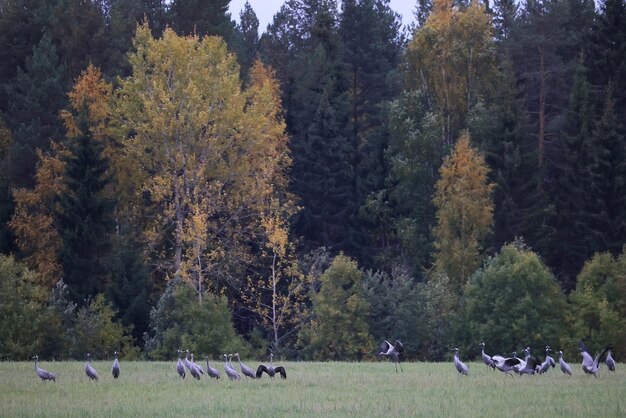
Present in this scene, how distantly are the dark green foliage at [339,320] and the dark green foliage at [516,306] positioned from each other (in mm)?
4980

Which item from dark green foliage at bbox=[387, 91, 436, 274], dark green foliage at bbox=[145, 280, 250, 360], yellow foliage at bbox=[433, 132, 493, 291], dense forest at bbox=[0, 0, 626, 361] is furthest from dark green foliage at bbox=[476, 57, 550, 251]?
dark green foliage at bbox=[145, 280, 250, 360]

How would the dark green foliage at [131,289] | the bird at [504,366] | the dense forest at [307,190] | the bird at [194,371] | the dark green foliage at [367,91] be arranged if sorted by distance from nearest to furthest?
the bird at [194,371]
the bird at [504,366]
the dense forest at [307,190]
the dark green foliage at [131,289]
the dark green foliage at [367,91]

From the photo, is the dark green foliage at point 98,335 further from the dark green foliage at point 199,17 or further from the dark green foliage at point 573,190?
the dark green foliage at point 573,190

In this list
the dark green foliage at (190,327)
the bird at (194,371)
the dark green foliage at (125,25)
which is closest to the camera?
the bird at (194,371)

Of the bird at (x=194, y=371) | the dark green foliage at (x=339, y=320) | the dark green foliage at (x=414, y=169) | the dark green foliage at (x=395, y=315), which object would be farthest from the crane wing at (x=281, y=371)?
the dark green foliage at (x=414, y=169)

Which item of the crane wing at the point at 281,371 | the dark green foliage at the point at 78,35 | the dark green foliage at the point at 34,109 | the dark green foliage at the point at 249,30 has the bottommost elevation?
the crane wing at the point at 281,371

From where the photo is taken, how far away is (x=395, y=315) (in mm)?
54188

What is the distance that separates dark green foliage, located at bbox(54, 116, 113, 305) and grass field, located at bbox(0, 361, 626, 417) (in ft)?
77.9

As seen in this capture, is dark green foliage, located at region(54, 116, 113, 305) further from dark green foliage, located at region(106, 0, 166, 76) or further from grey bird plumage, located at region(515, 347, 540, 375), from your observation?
grey bird plumage, located at region(515, 347, 540, 375)

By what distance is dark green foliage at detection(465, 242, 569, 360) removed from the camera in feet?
169

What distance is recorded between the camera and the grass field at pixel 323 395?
74.8 feet

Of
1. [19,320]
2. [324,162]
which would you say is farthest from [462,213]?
[19,320]

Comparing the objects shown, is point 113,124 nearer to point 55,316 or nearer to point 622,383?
point 55,316

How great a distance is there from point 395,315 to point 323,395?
92.8 feet
